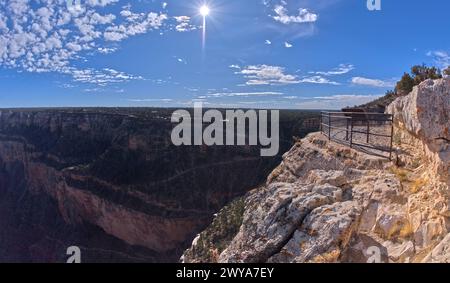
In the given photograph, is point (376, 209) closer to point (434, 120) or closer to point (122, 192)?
point (434, 120)

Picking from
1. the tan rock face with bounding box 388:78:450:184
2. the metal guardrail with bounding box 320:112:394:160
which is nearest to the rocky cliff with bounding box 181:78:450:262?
the tan rock face with bounding box 388:78:450:184

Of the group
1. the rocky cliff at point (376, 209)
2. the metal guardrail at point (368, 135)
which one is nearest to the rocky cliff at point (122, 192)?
the metal guardrail at point (368, 135)

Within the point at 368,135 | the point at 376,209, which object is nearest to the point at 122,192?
the point at 368,135

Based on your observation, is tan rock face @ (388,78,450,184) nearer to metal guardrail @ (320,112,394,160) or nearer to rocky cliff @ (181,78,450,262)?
rocky cliff @ (181,78,450,262)

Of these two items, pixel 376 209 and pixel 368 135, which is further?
pixel 368 135

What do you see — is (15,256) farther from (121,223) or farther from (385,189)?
(385,189)
